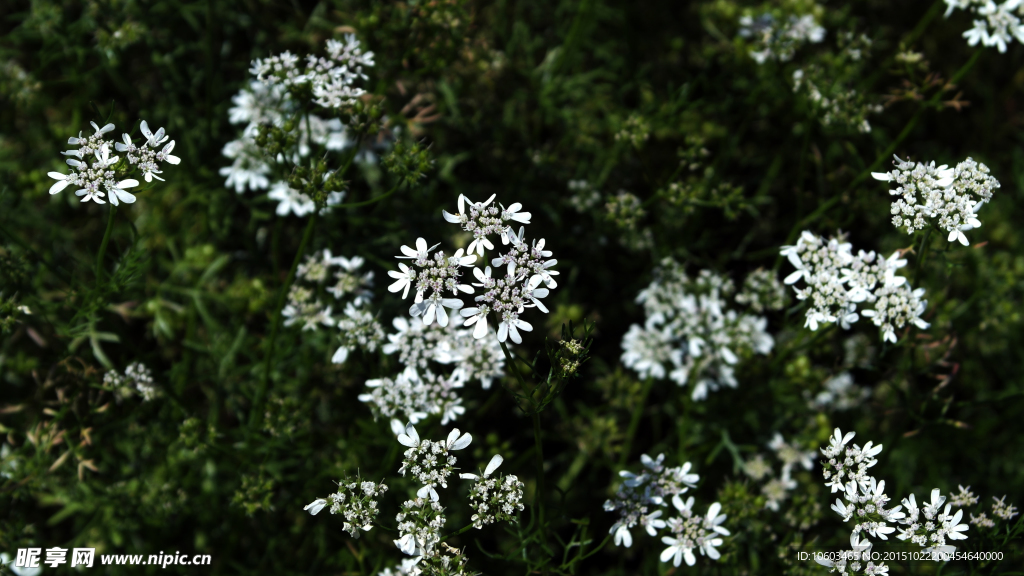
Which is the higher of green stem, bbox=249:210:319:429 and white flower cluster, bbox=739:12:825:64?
white flower cluster, bbox=739:12:825:64

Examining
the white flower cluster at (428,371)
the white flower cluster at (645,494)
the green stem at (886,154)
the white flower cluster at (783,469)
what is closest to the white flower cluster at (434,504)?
the white flower cluster at (428,371)

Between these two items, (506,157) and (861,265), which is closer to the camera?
(861,265)

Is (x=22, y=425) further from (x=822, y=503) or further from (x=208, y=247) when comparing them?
(x=822, y=503)

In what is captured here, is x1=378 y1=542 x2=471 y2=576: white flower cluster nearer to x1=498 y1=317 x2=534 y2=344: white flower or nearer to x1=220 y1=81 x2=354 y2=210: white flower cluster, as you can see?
x1=498 y1=317 x2=534 y2=344: white flower

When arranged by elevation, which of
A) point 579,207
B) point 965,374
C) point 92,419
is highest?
point 579,207

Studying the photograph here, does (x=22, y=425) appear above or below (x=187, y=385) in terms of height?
below

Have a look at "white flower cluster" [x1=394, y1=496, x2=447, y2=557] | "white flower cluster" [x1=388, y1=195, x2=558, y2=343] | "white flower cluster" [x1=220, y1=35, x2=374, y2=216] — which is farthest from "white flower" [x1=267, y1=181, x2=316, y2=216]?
"white flower cluster" [x1=394, y1=496, x2=447, y2=557]

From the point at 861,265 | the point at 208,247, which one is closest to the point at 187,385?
the point at 208,247
